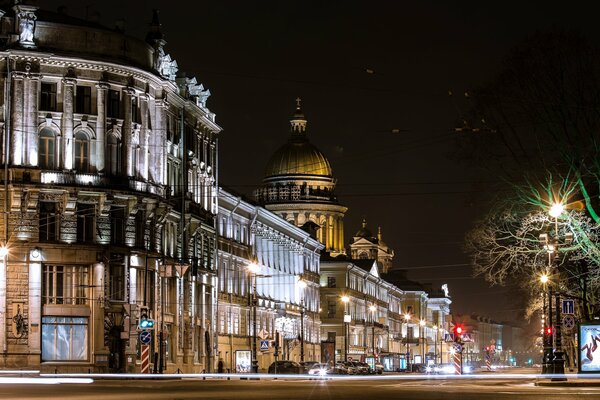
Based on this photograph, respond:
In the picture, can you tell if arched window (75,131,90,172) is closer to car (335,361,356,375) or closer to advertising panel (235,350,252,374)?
advertising panel (235,350,252,374)

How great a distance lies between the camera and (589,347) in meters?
53.5

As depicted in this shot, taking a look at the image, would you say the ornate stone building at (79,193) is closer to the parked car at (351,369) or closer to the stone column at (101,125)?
the stone column at (101,125)

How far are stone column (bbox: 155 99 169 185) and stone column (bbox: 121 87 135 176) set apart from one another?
2787 mm

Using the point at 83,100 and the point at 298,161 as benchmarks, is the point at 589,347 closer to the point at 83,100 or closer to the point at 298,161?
the point at 83,100

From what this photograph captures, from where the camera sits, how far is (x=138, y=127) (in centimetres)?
7662

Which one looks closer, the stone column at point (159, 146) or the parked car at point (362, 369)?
the stone column at point (159, 146)

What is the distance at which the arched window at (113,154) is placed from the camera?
74.7 m

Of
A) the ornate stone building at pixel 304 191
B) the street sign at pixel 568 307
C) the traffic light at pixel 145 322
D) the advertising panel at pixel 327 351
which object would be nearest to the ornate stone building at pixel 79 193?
the traffic light at pixel 145 322

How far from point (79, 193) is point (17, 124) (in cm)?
528

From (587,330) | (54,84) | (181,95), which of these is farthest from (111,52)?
(587,330)

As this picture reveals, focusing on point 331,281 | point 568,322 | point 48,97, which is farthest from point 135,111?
point 331,281

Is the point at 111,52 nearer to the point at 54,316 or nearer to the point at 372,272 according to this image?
the point at 54,316

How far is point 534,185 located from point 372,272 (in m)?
127

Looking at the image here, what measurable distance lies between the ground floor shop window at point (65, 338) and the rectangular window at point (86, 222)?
15.5 ft
